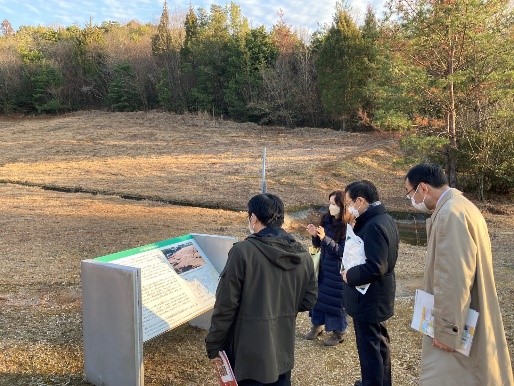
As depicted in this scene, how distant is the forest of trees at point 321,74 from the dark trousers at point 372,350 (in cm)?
1048

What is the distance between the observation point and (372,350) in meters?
3.08

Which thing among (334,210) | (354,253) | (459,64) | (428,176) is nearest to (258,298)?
(354,253)

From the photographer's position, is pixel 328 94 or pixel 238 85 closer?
pixel 328 94

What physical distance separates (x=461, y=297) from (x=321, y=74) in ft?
85.6

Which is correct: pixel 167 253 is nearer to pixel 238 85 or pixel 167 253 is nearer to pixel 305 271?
pixel 305 271

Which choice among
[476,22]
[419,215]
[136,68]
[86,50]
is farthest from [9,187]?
[86,50]

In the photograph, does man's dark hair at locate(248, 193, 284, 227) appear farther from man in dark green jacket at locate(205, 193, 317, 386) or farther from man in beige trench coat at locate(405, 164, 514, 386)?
man in beige trench coat at locate(405, 164, 514, 386)

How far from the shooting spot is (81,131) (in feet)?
87.1

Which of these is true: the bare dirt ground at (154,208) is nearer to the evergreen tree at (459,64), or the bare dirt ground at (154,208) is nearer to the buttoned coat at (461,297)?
the buttoned coat at (461,297)

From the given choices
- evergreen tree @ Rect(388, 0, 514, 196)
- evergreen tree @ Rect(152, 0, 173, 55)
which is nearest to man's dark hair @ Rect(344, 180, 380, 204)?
evergreen tree @ Rect(388, 0, 514, 196)

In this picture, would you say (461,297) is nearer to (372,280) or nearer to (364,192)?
(372,280)

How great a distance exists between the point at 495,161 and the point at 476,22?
14.5 ft

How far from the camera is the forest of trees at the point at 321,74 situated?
12.4 metres

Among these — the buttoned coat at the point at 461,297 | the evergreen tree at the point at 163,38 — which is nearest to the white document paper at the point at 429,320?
the buttoned coat at the point at 461,297
